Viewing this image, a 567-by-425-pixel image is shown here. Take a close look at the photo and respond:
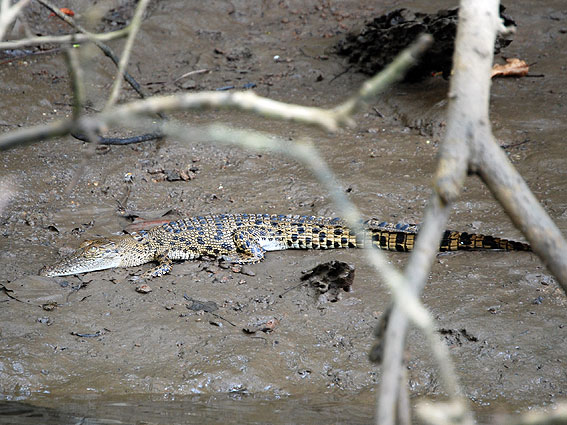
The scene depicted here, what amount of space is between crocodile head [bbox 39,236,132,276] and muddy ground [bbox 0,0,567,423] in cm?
10

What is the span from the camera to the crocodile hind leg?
18.2 feet

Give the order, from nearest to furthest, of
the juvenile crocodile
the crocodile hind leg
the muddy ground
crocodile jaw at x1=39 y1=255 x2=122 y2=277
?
the muddy ground, crocodile jaw at x1=39 y1=255 x2=122 y2=277, the juvenile crocodile, the crocodile hind leg

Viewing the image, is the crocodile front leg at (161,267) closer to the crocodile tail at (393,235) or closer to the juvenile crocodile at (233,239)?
the juvenile crocodile at (233,239)

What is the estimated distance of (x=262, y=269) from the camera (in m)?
5.29

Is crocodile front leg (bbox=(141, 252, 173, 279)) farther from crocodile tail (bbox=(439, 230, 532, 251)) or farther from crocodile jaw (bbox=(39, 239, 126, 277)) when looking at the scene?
crocodile tail (bbox=(439, 230, 532, 251))

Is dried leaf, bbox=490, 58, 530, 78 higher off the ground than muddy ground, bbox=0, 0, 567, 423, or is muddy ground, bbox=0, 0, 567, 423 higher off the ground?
dried leaf, bbox=490, 58, 530, 78

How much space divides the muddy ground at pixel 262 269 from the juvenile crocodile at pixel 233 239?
0.47 feet

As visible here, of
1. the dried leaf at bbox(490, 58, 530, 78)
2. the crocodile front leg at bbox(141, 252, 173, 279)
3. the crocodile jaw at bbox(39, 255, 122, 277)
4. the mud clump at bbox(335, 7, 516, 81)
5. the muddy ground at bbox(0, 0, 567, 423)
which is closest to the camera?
the muddy ground at bbox(0, 0, 567, 423)

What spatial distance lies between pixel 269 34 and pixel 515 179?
28.2 ft

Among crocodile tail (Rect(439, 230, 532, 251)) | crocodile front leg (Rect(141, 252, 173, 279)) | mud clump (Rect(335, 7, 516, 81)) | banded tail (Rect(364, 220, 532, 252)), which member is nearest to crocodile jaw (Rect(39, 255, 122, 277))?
crocodile front leg (Rect(141, 252, 173, 279))

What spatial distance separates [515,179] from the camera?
1.68 metres

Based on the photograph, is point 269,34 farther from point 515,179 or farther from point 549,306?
point 515,179

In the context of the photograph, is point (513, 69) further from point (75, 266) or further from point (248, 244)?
point (75, 266)

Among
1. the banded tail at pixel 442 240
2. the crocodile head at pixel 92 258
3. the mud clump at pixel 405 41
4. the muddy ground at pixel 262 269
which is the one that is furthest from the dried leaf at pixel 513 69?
the crocodile head at pixel 92 258
